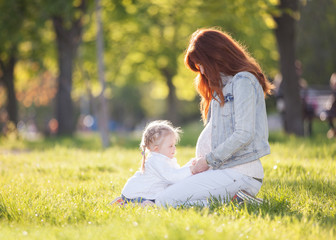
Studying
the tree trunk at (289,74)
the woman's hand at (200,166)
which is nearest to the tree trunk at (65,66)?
the tree trunk at (289,74)

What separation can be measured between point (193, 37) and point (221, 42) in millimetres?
345

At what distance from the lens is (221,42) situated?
4.05 m

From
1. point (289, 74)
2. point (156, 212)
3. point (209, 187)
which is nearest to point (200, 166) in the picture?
point (209, 187)

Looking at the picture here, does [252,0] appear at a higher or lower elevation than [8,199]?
higher

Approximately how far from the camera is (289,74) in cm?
1235

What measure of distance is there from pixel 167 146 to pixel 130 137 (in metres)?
13.6

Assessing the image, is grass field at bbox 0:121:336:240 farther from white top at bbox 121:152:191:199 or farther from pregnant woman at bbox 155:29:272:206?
white top at bbox 121:152:191:199

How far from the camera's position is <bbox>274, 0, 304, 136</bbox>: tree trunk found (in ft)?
40.1

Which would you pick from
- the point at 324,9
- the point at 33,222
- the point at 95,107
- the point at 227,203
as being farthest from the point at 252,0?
the point at 33,222

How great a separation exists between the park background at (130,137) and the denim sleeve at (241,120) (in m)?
0.49

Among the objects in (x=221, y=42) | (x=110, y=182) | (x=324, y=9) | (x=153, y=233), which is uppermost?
(x=324, y=9)

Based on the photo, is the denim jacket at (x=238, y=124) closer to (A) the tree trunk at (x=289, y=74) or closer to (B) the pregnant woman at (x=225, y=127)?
(B) the pregnant woman at (x=225, y=127)

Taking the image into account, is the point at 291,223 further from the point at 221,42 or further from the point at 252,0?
the point at 252,0

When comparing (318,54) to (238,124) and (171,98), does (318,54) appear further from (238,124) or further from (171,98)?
(238,124)
